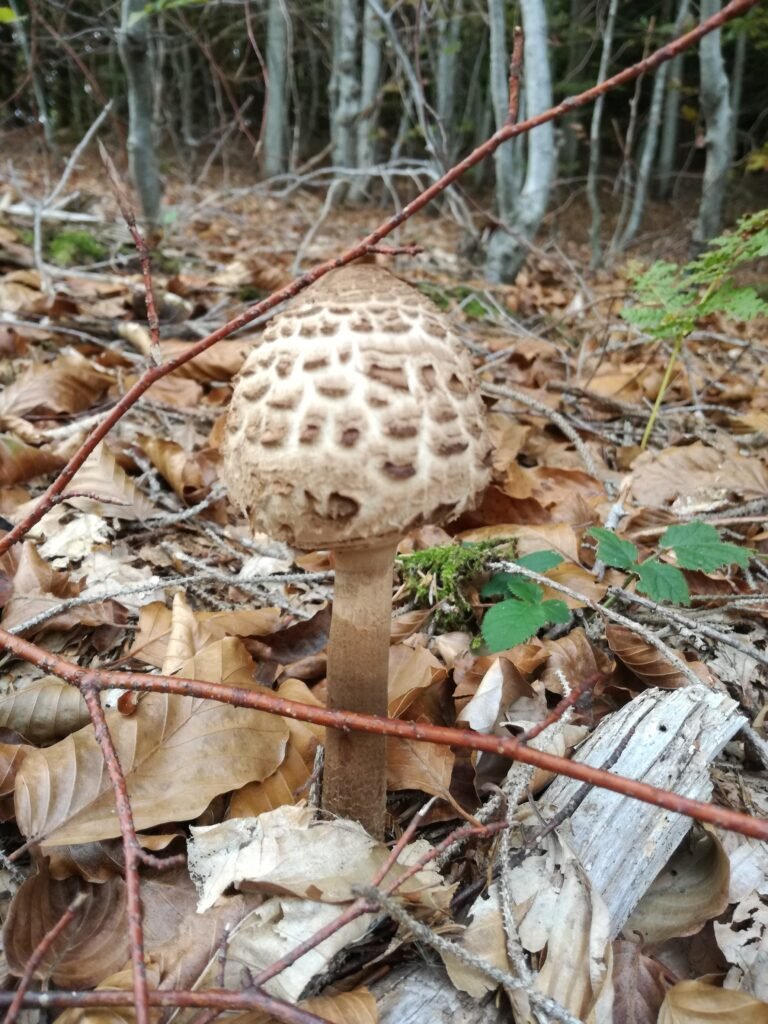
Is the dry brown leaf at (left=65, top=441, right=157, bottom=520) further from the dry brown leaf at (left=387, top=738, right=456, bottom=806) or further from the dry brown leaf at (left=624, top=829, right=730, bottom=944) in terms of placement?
the dry brown leaf at (left=624, top=829, right=730, bottom=944)

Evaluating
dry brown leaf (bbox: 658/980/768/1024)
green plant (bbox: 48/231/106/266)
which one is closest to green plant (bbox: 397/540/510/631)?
dry brown leaf (bbox: 658/980/768/1024)

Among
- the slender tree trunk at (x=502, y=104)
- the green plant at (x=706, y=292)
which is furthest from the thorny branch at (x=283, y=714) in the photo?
the slender tree trunk at (x=502, y=104)

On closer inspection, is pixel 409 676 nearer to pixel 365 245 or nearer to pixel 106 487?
pixel 365 245

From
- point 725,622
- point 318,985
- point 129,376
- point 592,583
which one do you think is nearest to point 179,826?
point 318,985

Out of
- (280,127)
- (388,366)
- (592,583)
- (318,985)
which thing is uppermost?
(280,127)

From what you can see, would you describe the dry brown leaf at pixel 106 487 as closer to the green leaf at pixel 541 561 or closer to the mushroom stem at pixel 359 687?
the mushroom stem at pixel 359 687

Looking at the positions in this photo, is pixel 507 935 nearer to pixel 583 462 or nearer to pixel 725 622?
pixel 725 622
